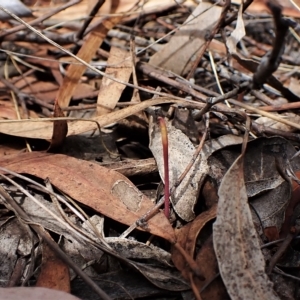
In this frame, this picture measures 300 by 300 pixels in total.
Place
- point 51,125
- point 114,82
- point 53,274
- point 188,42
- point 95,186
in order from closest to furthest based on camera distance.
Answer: point 53,274
point 95,186
point 51,125
point 114,82
point 188,42

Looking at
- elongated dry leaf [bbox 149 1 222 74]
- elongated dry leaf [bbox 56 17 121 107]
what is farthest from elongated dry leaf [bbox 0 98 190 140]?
elongated dry leaf [bbox 149 1 222 74]

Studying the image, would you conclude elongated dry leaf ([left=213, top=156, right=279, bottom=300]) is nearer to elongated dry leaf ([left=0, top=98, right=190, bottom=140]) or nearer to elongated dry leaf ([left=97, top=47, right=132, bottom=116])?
elongated dry leaf ([left=0, top=98, right=190, bottom=140])

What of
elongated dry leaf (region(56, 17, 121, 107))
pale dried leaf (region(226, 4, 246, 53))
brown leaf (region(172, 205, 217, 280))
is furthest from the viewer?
elongated dry leaf (region(56, 17, 121, 107))

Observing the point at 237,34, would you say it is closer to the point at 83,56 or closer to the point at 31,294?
the point at 83,56

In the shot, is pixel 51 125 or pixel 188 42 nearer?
pixel 51 125

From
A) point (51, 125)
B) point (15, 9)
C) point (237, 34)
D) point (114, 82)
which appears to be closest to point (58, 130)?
point (51, 125)

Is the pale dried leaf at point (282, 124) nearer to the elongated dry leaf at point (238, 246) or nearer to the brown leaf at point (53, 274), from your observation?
the elongated dry leaf at point (238, 246)

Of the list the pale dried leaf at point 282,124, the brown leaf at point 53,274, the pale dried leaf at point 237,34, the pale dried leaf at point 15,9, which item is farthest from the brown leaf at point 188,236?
the pale dried leaf at point 15,9
